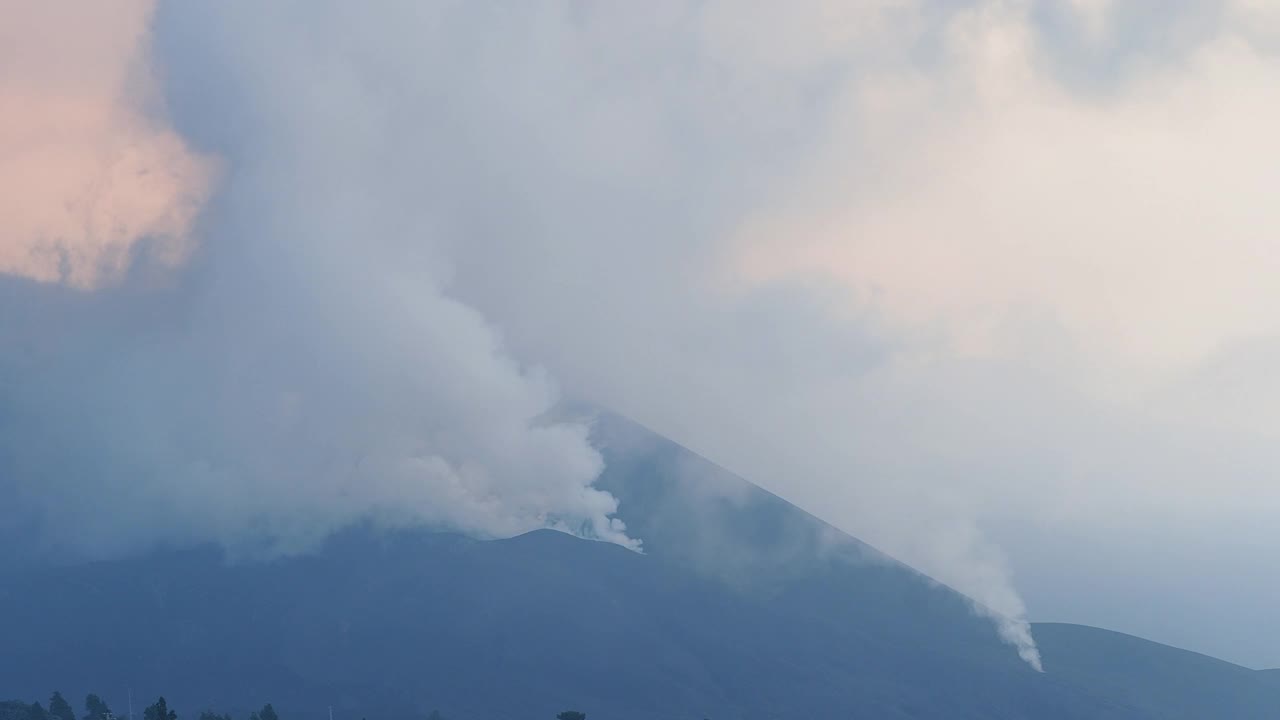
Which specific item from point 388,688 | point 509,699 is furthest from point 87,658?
point 509,699

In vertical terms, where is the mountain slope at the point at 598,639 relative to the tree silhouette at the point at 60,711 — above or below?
above

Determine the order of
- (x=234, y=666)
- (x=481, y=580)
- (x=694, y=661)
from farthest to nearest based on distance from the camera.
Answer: (x=481, y=580)
(x=234, y=666)
(x=694, y=661)

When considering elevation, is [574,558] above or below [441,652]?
above

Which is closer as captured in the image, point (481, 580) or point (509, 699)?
point (509, 699)

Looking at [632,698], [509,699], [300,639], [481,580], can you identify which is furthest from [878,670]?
[300,639]

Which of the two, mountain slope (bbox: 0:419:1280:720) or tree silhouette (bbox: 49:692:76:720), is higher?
mountain slope (bbox: 0:419:1280:720)

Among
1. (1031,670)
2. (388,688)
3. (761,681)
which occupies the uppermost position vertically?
(1031,670)

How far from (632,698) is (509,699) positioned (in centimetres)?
1319

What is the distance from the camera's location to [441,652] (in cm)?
15038

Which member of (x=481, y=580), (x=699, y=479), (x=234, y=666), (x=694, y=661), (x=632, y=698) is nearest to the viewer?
(x=632, y=698)

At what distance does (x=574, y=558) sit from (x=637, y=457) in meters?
28.4

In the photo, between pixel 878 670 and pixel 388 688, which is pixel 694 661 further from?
pixel 388 688

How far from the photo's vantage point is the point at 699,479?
191 metres

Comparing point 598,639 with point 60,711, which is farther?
point 598,639
